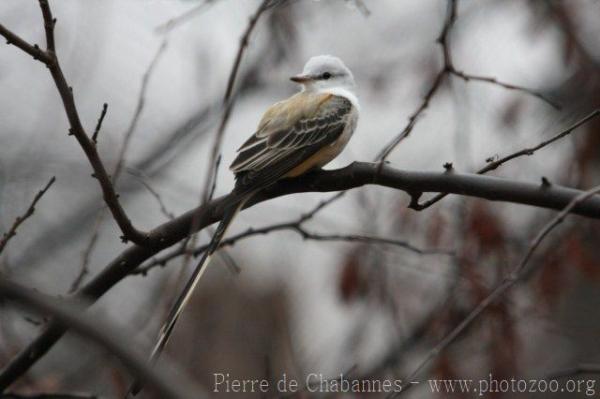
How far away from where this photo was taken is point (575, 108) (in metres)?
6.88

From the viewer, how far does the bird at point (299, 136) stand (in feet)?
14.4

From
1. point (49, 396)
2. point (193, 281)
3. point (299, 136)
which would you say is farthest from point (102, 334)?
point (299, 136)

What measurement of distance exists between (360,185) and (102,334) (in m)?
2.35

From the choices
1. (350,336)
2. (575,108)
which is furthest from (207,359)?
(575,108)

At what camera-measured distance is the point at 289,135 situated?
16.8 ft

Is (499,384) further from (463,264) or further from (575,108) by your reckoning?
(575,108)

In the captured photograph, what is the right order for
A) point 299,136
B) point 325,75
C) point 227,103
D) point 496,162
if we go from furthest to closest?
point 325,75, point 299,136, point 496,162, point 227,103

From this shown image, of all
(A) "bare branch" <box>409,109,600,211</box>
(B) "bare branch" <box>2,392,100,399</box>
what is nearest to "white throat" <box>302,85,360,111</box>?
(A) "bare branch" <box>409,109,600,211</box>

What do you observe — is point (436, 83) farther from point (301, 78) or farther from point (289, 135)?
point (301, 78)

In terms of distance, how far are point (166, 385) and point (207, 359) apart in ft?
25.1

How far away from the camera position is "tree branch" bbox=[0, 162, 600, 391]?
11.1 feet

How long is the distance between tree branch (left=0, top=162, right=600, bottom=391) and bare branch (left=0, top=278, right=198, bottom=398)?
1.80 m

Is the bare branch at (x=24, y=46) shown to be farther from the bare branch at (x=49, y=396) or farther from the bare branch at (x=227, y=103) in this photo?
the bare branch at (x=49, y=396)

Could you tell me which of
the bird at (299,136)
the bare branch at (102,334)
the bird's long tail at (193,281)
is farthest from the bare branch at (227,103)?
the bird at (299,136)
